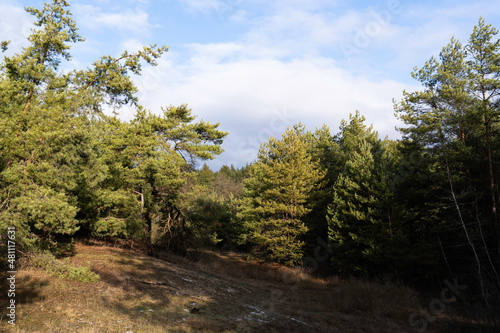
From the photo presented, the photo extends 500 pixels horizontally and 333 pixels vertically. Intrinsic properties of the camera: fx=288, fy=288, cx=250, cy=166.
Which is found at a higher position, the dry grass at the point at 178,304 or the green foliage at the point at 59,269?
the green foliage at the point at 59,269

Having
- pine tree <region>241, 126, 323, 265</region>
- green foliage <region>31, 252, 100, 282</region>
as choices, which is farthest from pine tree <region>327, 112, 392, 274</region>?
green foliage <region>31, 252, 100, 282</region>

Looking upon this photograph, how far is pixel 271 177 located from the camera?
25031 mm

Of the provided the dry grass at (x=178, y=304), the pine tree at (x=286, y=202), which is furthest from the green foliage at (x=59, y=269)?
the pine tree at (x=286, y=202)

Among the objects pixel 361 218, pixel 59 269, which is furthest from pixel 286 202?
pixel 59 269

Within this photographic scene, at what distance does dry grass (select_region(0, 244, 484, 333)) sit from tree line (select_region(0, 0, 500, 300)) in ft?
6.22

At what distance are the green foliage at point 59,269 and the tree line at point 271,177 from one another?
55 centimetres

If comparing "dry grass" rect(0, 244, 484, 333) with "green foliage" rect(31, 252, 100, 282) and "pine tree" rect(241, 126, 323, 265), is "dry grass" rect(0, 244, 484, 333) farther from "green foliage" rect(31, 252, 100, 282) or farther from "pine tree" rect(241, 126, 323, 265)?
"pine tree" rect(241, 126, 323, 265)

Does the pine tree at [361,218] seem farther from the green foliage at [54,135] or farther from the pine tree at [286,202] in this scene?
the green foliage at [54,135]

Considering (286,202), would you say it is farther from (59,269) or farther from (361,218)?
(59,269)

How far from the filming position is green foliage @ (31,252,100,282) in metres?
8.88

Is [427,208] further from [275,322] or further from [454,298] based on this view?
[275,322]

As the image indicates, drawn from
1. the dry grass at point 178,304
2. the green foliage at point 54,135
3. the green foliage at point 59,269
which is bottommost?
the dry grass at point 178,304

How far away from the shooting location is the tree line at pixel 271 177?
889 centimetres

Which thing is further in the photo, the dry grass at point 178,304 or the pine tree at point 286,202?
the pine tree at point 286,202
